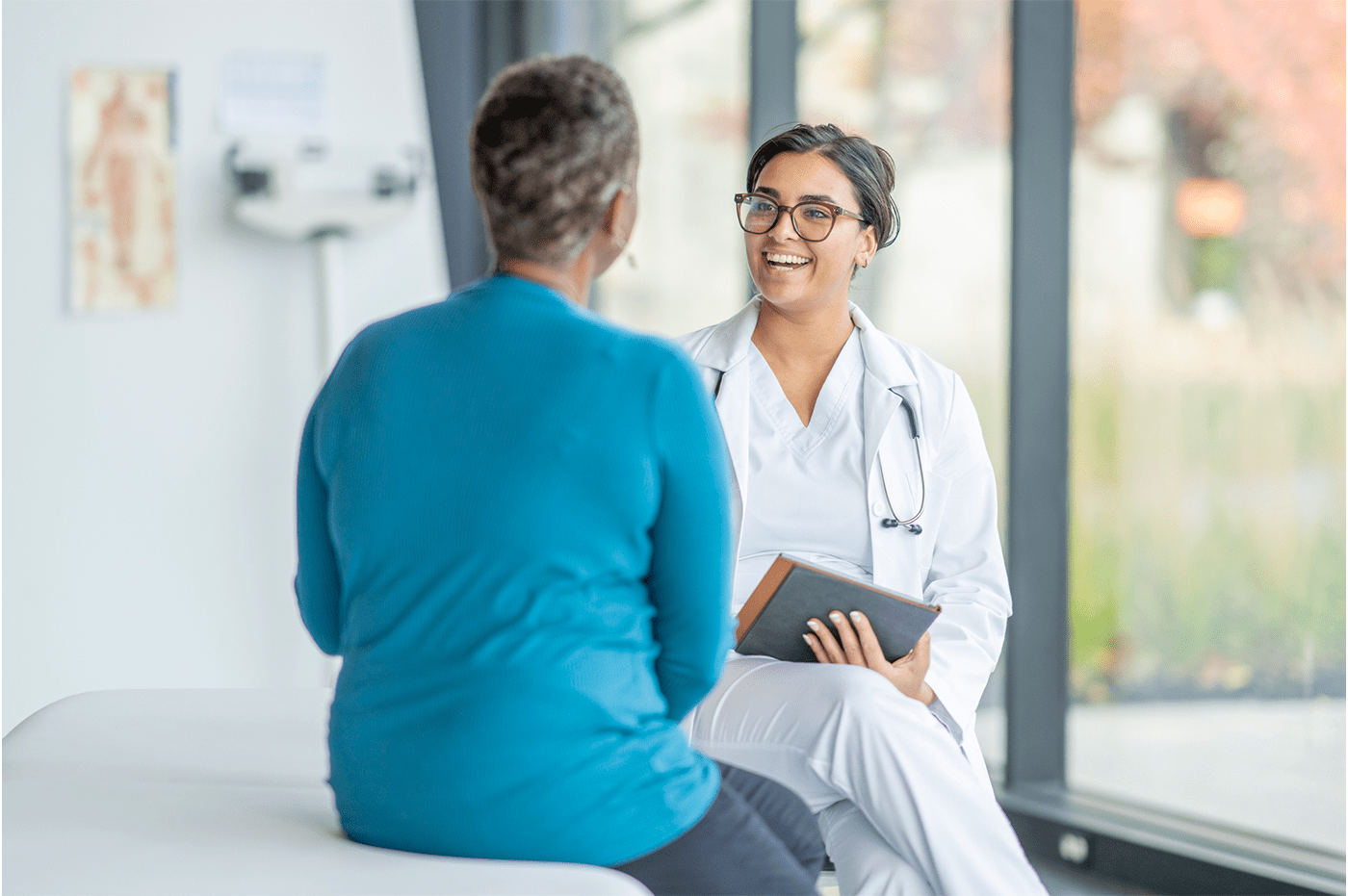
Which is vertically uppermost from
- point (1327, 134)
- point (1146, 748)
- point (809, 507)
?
point (1327, 134)

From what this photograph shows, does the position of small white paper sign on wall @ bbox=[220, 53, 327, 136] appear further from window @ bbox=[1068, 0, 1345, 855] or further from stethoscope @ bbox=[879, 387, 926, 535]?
stethoscope @ bbox=[879, 387, 926, 535]

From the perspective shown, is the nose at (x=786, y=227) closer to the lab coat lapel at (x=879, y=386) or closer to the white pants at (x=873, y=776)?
the lab coat lapel at (x=879, y=386)

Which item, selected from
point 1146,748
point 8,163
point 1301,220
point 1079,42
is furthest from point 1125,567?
point 8,163

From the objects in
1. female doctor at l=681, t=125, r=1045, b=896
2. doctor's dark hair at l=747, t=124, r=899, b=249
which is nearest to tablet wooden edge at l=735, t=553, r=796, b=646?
female doctor at l=681, t=125, r=1045, b=896

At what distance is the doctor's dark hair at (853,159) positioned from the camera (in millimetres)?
1736

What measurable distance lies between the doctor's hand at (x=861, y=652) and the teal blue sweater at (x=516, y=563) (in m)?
0.48

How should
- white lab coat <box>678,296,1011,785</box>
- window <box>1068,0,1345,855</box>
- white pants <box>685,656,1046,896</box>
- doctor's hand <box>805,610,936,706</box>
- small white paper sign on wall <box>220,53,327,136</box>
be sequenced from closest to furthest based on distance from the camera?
white pants <box>685,656,1046,896</box> → doctor's hand <box>805,610,936,706</box> → white lab coat <box>678,296,1011,785</box> → window <box>1068,0,1345,855</box> → small white paper sign on wall <box>220,53,327,136</box>

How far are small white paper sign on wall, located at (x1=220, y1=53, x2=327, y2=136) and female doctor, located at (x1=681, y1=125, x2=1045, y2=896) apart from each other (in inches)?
69.0

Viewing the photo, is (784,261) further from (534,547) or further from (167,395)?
(167,395)

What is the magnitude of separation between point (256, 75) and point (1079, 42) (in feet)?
6.75

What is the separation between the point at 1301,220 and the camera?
2270 millimetres

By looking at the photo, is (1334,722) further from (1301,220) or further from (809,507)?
(809,507)

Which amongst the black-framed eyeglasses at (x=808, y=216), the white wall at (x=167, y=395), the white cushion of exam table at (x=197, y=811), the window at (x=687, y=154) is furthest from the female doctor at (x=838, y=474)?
the white wall at (x=167, y=395)

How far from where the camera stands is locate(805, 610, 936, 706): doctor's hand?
1.50 m
